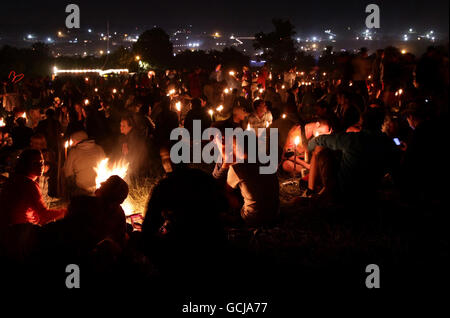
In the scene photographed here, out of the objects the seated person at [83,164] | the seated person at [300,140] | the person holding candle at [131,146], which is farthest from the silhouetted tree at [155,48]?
the seated person at [83,164]

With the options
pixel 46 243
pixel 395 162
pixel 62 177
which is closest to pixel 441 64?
pixel 395 162

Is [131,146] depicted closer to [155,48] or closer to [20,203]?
[20,203]

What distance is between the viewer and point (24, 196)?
4.50m

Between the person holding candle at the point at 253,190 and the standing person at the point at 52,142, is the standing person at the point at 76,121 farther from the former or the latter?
the person holding candle at the point at 253,190

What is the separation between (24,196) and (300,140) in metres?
5.22

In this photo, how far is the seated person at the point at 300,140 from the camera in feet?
21.5

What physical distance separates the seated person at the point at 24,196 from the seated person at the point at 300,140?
426 cm

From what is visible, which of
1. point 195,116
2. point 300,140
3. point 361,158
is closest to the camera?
point 361,158

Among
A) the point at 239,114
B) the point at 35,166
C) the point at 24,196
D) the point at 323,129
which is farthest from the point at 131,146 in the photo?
the point at 323,129

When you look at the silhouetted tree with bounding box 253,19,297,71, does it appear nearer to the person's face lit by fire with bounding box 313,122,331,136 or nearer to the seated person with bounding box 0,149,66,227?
the person's face lit by fire with bounding box 313,122,331,136

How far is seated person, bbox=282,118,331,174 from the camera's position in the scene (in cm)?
656

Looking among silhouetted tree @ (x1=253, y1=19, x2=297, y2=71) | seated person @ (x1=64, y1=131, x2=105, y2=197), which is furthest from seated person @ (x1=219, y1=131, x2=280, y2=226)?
silhouetted tree @ (x1=253, y1=19, x2=297, y2=71)
